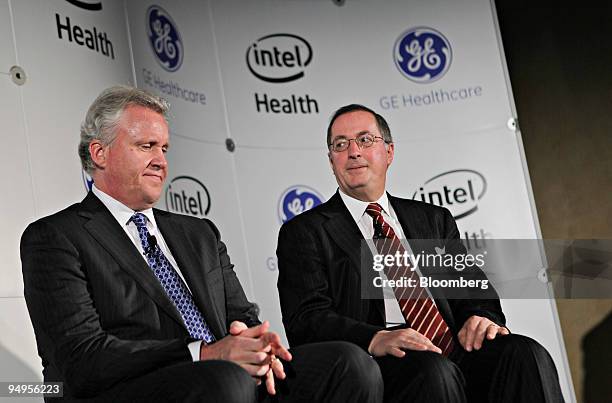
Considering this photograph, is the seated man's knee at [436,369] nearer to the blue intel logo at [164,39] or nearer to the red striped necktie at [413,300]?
the red striped necktie at [413,300]

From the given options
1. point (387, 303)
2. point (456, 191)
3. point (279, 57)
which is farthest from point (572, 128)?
point (387, 303)

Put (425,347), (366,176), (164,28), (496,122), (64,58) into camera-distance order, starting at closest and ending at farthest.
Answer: (425,347)
(366,176)
(64,58)
(164,28)
(496,122)

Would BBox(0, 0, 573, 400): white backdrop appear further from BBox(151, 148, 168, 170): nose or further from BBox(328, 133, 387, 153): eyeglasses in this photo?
BBox(151, 148, 168, 170): nose

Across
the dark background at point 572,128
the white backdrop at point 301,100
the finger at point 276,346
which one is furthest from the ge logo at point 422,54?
the finger at point 276,346

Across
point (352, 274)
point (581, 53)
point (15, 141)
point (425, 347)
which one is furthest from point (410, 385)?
point (581, 53)

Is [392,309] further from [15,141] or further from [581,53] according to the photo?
[581,53]

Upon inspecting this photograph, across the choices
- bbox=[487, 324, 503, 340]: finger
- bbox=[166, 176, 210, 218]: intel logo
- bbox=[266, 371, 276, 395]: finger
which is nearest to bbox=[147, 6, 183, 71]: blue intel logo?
bbox=[166, 176, 210, 218]: intel logo

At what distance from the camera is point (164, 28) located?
400 cm

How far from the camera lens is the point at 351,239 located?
9.64 ft

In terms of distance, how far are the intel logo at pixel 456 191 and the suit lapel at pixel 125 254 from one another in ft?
7.02

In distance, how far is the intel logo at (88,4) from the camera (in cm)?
351

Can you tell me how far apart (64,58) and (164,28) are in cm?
73

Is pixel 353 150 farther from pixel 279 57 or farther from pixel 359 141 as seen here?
pixel 279 57

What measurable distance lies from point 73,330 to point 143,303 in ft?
0.73
